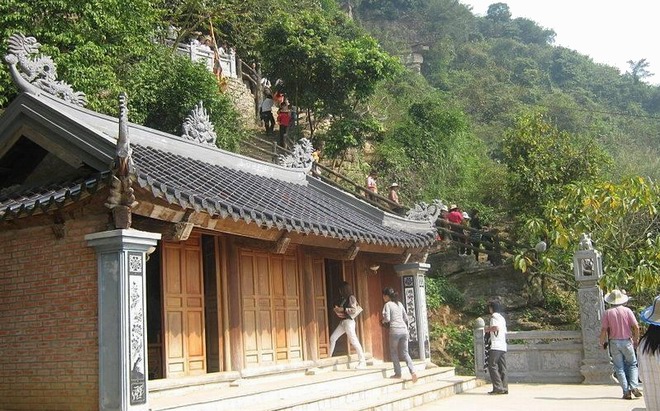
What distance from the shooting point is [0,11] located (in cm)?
1419

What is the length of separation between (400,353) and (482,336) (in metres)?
3.04

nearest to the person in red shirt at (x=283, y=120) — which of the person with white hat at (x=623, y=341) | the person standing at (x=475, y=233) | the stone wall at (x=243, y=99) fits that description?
the stone wall at (x=243, y=99)

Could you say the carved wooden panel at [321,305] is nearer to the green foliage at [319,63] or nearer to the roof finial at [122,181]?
the roof finial at [122,181]

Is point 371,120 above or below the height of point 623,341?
above

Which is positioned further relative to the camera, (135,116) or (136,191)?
(135,116)

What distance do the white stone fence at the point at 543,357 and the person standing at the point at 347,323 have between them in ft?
10.9

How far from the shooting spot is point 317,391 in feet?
31.3

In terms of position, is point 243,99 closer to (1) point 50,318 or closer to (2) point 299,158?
(2) point 299,158

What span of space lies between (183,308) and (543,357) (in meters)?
7.64

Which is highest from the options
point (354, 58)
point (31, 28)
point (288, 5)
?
point (288, 5)

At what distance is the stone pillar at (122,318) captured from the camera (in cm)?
673

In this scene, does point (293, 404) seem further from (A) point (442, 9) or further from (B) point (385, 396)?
(A) point (442, 9)

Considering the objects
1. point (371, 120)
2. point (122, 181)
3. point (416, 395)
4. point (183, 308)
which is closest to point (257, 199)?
point (183, 308)

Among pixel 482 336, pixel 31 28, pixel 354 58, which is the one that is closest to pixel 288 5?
pixel 354 58
